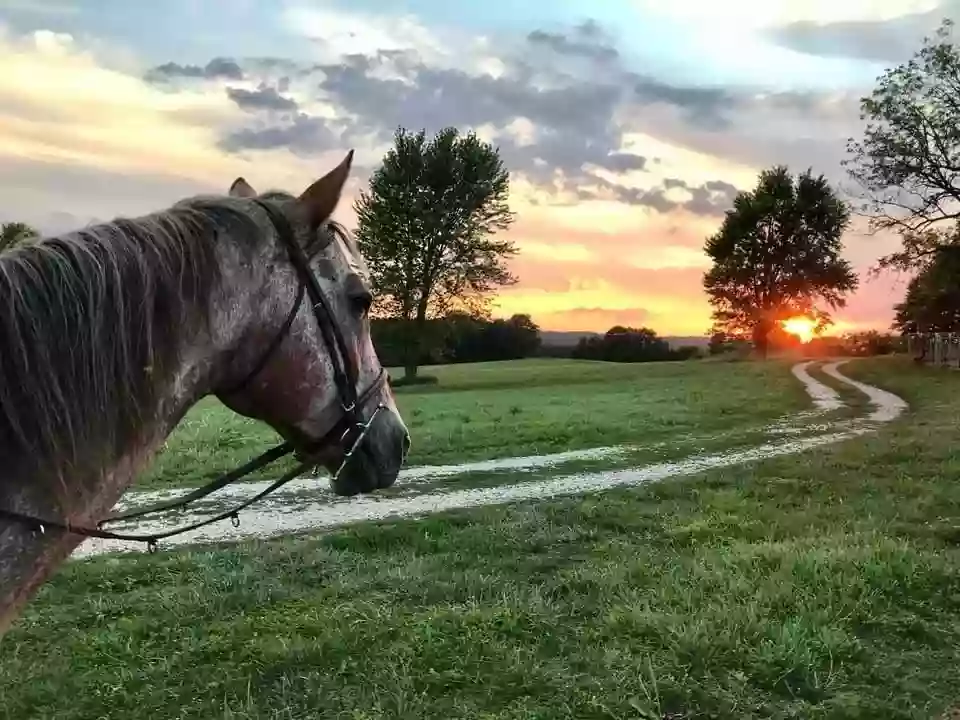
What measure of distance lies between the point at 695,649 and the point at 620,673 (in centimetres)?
55

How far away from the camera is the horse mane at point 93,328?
2.00 m

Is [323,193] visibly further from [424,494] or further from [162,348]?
[424,494]

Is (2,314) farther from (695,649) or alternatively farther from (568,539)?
(568,539)

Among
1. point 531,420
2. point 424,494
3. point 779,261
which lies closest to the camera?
point 424,494

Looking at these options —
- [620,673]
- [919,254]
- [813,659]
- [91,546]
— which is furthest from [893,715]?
[919,254]

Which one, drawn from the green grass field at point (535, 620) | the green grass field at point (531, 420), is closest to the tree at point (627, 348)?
the green grass field at point (531, 420)

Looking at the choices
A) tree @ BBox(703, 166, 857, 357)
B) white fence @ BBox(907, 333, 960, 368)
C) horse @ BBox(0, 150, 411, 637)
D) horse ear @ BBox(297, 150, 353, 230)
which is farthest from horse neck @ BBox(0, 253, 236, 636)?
tree @ BBox(703, 166, 857, 357)

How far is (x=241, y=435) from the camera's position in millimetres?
14656

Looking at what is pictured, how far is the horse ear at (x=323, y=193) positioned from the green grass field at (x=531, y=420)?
7.28m

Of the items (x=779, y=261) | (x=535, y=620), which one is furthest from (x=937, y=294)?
(x=535, y=620)

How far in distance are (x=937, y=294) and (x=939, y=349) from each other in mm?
4580

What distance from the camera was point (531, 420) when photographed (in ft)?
56.5

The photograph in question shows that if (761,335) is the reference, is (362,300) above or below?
below

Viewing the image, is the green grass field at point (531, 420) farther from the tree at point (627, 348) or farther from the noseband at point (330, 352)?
the tree at point (627, 348)
